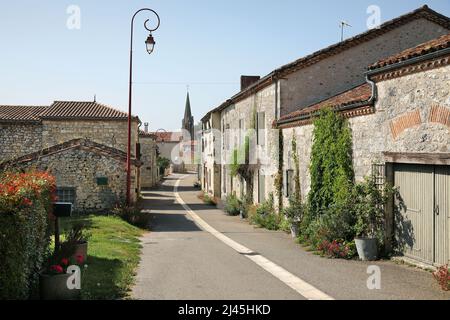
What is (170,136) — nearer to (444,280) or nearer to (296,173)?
(296,173)

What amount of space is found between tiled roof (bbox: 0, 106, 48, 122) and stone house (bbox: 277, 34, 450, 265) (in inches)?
903

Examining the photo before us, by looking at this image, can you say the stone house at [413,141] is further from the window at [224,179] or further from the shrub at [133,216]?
the window at [224,179]

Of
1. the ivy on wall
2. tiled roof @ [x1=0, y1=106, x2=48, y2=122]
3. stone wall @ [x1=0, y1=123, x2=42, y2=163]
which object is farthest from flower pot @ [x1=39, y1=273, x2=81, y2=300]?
tiled roof @ [x1=0, y1=106, x2=48, y2=122]

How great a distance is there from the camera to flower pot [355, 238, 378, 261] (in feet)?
33.5

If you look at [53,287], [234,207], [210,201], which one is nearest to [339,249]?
[53,287]

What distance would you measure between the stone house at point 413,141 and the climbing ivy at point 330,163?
38cm

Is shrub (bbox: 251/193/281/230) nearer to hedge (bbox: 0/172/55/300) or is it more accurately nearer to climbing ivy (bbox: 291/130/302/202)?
climbing ivy (bbox: 291/130/302/202)

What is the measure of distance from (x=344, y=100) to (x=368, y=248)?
15.8ft

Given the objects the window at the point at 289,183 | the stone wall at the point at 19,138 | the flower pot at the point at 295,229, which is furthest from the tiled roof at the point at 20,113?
the flower pot at the point at 295,229

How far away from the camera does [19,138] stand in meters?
28.1

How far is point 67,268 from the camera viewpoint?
23.6ft

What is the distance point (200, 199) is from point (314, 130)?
66.4 ft
